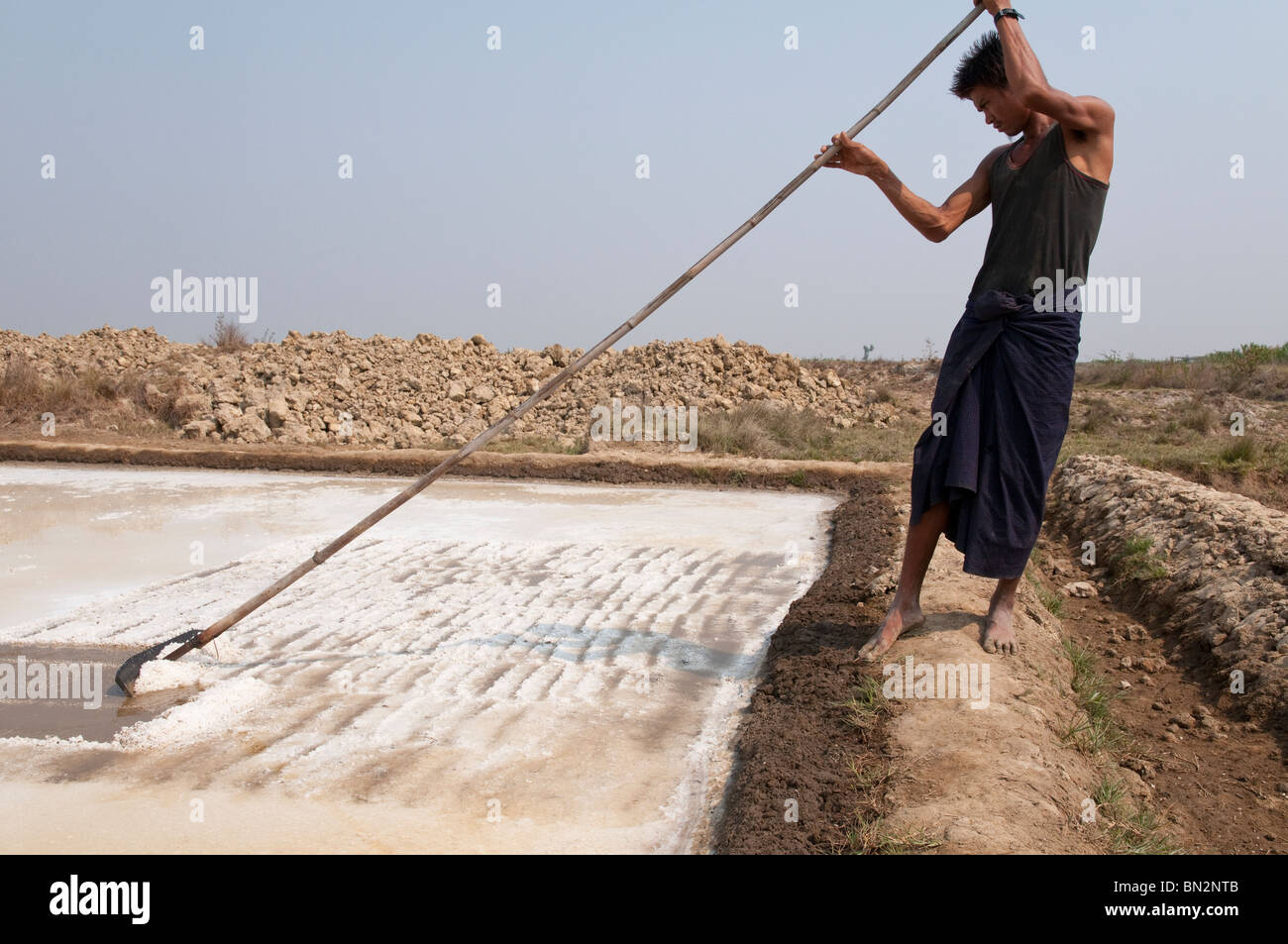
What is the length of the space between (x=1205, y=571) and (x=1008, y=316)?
2143 mm

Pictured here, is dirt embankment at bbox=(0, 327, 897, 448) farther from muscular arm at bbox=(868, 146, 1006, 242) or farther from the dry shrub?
muscular arm at bbox=(868, 146, 1006, 242)

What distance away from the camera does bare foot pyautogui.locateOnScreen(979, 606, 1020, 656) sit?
10.3 ft

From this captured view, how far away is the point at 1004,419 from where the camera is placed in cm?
288

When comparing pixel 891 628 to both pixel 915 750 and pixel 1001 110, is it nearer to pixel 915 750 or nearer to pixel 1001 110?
pixel 915 750

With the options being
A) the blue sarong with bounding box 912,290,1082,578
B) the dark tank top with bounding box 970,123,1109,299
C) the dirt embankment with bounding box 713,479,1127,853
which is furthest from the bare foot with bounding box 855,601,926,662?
the dark tank top with bounding box 970,123,1109,299

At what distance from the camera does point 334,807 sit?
238 cm

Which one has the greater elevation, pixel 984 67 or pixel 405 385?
pixel 984 67

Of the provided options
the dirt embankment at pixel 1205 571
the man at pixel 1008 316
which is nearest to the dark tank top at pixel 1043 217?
the man at pixel 1008 316

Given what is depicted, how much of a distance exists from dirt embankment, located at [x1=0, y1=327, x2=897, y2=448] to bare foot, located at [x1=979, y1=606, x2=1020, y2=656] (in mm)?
8036

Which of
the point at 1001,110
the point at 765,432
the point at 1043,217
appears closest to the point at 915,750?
the point at 1043,217

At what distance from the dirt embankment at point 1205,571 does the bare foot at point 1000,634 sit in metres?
0.83

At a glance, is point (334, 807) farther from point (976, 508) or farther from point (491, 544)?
point (491, 544)
